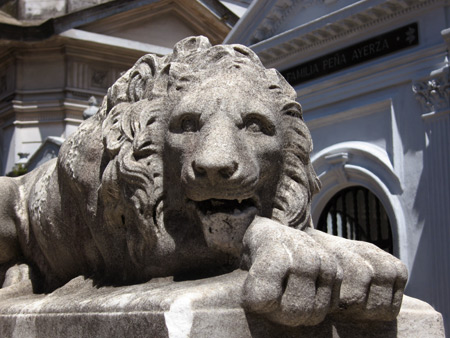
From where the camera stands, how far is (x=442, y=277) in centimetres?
984

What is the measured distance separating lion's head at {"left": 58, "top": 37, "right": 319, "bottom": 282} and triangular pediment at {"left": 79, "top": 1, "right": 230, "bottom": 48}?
50.0 ft

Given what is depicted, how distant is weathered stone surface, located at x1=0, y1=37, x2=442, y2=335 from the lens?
2318 millimetres

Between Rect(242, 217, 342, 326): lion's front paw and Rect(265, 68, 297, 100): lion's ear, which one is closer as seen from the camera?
Rect(242, 217, 342, 326): lion's front paw

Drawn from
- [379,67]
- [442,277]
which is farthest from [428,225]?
[379,67]

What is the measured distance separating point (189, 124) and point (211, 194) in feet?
1.03

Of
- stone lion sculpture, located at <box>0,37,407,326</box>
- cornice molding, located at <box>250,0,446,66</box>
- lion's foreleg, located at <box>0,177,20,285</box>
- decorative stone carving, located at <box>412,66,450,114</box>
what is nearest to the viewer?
stone lion sculpture, located at <box>0,37,407,326</box>

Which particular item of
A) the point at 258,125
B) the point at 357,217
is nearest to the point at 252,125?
the point at 258,125

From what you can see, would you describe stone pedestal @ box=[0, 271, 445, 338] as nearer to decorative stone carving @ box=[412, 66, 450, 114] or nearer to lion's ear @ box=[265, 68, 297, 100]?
lion's ear @ box=[265, 68, 297, 100]

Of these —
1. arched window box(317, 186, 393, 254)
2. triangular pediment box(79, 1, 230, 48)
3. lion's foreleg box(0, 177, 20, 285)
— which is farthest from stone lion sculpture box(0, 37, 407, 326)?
triangular pediment box(79, 1, 230, 48)

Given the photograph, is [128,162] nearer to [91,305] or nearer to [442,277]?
[91,305]

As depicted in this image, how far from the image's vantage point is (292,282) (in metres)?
2.25

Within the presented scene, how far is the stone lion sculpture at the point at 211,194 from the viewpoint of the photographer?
7.68 ft

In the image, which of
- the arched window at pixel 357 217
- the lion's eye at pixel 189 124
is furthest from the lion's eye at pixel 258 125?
the arched window at pixel 357 217

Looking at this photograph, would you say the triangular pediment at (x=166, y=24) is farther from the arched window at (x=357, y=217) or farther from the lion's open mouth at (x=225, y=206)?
the lion's open mouth at (x=225, y=206)
